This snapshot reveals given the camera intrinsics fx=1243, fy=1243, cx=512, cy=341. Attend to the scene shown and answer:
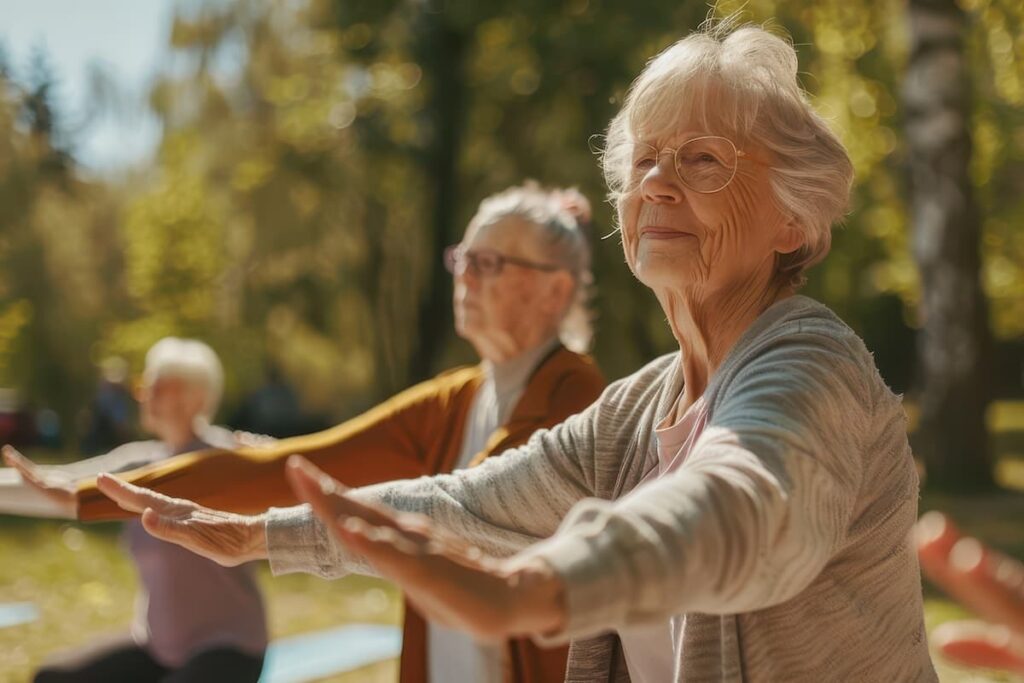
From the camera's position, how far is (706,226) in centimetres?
194

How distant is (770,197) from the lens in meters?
1.95

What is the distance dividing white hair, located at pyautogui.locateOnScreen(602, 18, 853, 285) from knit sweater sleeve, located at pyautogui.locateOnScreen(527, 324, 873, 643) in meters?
0.31

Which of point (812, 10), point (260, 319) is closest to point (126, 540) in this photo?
point (812, 10)

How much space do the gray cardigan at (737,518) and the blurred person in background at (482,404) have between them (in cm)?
70

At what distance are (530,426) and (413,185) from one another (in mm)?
16810

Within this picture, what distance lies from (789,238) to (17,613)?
302 inches

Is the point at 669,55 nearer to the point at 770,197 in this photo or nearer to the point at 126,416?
the point at 770,197

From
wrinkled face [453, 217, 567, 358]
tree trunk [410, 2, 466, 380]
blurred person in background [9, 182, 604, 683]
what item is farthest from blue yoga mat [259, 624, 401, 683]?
tree trunk [410, 2, 466, 380]

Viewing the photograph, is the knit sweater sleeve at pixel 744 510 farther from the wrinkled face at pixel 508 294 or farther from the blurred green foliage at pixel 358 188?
the blurred green foliage at pixel 358 188

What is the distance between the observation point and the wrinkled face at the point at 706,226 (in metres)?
1.93

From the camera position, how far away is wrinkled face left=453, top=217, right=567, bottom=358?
11.9 feet

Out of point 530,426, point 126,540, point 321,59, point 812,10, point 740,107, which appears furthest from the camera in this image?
point 321,59

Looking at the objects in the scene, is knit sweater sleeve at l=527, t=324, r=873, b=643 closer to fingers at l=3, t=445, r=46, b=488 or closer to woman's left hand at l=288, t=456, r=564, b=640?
woman's left hand at l=288, t=456, r=564, b=640

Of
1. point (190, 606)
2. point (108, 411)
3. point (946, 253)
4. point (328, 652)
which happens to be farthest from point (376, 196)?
point (190, 606)
